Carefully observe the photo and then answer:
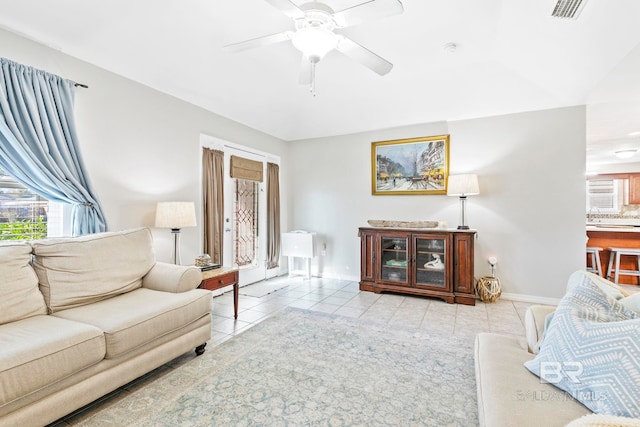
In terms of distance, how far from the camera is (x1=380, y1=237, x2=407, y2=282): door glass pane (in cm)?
423

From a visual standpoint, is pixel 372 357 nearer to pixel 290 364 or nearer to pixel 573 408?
pixel 290 364

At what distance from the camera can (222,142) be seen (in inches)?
164

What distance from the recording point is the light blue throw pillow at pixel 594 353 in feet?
3.23

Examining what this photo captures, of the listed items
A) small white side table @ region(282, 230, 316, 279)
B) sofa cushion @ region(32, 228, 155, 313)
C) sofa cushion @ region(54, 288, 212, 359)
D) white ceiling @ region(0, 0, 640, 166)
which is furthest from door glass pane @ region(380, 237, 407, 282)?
sofa cushion @ region(32, 228, 155, 313)

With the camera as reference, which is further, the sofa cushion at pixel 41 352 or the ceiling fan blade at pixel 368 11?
the ceiling fan blade at pixel 368 11

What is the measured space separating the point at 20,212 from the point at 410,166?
4.40 metres

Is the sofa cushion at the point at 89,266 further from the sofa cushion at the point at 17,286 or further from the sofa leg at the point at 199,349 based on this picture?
the sofa leg at the point at 199,349

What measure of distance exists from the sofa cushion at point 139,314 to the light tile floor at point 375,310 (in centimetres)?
43

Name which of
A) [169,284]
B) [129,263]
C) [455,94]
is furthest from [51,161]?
[455,94]

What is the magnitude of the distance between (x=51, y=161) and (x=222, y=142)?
79.4 inches

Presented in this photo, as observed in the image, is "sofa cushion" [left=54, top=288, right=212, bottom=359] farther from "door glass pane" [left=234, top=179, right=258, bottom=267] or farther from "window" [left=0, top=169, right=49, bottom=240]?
"door glass pane" [left=234, top=179, right=258, bottom=267]

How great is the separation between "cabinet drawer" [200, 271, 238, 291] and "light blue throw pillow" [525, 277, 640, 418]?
2.53 metres

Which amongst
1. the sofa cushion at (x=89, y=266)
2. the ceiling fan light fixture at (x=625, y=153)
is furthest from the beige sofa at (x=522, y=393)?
the ceiling fan light fixture at (x=625, y=153)

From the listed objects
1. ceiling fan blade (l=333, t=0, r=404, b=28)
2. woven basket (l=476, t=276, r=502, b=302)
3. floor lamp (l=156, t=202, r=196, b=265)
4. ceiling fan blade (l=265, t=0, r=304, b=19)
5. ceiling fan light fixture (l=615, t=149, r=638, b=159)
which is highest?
ceiling fan blade (l=265, t=0, r=304, b=19)
